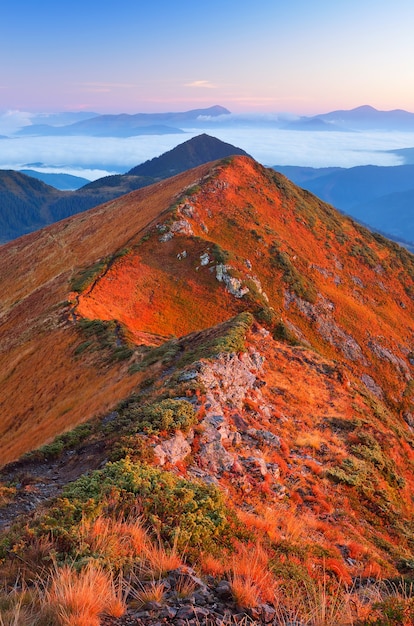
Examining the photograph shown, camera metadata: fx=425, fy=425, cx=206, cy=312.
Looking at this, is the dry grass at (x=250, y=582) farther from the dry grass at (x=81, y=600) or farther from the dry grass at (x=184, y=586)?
the dry grass at (x=81, y=600)

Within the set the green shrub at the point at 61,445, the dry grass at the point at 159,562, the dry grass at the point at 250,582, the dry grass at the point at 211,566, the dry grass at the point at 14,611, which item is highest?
the dry grass at the point at 14,611

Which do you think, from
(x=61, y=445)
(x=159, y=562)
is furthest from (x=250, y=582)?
(x=61, y=445)

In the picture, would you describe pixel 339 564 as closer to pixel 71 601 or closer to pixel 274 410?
pixel 71 601

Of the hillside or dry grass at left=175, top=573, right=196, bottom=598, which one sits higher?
dry grass at left=175, top=573, right=196, bottom=598

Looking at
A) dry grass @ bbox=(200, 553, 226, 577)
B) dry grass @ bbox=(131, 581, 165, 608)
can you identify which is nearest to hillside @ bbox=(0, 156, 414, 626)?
dry grass @ bbox=(200, 553, 226, 577)

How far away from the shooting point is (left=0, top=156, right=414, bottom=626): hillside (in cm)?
631

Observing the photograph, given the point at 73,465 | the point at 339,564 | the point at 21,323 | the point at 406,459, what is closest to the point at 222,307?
the point at 21,323

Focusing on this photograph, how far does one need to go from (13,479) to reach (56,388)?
1585 centimetres

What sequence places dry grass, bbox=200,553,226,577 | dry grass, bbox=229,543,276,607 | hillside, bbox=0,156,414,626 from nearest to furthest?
dry grass, bbox=229,543,276,607
dry grass, bbox=200,553,226,577
hillside, bbox=0,156,414,626

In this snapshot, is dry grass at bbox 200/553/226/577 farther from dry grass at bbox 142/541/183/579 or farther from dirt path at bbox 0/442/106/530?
dirt path at bbox 0/442/106/530

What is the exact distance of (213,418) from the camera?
Result: 41.8 ft

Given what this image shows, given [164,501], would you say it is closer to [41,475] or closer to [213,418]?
[213,418]

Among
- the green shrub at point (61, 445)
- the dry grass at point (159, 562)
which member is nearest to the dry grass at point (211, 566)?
the dry grass at point (159, 562)

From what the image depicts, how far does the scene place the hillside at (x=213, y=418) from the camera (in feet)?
20.7
